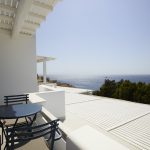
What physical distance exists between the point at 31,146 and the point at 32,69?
16.8ft

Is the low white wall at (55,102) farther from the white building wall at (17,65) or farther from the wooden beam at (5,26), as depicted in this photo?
the wooden beam at (5,26)

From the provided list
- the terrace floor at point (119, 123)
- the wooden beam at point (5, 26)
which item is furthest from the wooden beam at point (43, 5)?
the terrace floor at point (119, 123)

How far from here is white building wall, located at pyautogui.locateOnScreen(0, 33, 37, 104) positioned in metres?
6.41

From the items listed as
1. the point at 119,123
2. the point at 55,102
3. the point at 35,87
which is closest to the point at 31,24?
the point at 35,87

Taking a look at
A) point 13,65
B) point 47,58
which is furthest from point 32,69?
point 47,58

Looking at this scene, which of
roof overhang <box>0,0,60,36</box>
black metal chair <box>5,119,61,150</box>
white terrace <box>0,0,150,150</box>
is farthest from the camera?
white terrace <box>0,0,150,150</box>

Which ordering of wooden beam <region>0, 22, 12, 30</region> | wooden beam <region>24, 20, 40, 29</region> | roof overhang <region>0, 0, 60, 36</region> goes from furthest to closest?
wooden beam <region>0, 22, 12, 30</region>
wooden beam <region>24, 20, 40, 29</region>
roof overhang <region>0, 0, 60, 36</region>

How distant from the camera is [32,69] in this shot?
7.15m

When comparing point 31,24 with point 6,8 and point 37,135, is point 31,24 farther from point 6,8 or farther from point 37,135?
point 37,135

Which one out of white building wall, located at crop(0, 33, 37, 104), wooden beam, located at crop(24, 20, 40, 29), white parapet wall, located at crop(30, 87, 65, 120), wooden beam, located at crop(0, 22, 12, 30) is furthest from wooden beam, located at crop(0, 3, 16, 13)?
white parapet wall, located at crop(30, 87, 65, 120)

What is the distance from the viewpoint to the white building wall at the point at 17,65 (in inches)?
252

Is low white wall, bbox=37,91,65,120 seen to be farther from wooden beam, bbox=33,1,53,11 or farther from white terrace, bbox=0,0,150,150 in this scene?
wooden beam, bbox=33,1,53,11

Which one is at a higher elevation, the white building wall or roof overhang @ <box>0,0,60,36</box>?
roof overhang @ <box>0,0,60,36</box>

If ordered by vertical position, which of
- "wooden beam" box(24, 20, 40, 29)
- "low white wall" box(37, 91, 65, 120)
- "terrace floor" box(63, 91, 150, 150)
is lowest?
"terrace floor" box(63, 91, 150, 150)
